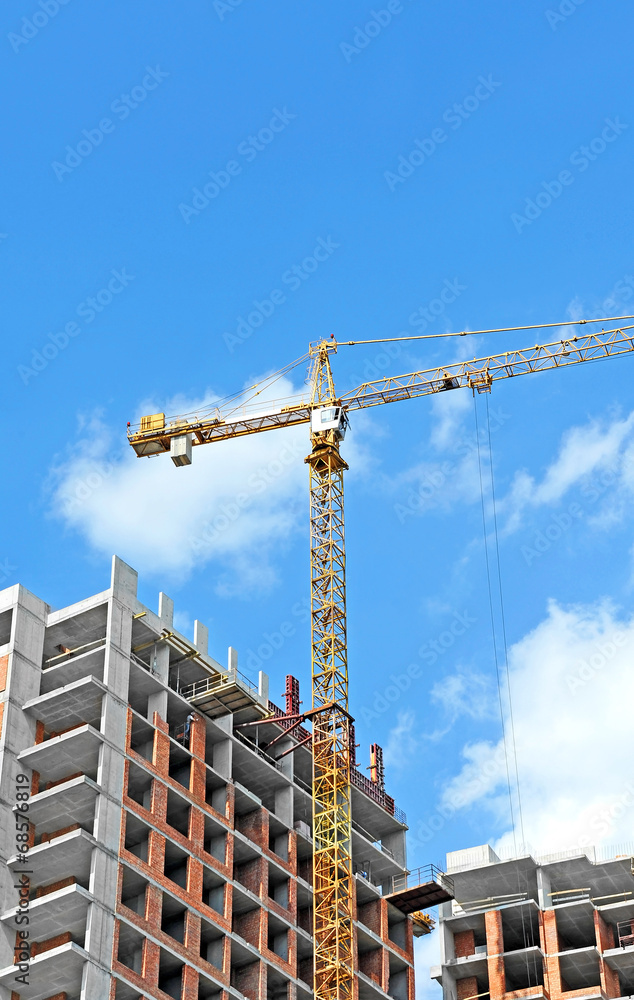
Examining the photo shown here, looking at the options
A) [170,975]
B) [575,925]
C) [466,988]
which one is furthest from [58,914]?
[575,925]

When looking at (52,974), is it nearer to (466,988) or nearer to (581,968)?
(466,988)

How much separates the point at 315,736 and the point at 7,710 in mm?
25087

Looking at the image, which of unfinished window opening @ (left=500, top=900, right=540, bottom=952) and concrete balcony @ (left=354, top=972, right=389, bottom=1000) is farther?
unfinished window opening @ (left=500, top=900, right=540, bottom=952)

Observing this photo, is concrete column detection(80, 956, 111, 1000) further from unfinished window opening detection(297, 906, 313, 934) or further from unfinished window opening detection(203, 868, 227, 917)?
unfinished window opening detection(297, 906, 313, 934)

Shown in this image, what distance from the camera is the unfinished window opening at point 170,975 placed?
92.9 metres

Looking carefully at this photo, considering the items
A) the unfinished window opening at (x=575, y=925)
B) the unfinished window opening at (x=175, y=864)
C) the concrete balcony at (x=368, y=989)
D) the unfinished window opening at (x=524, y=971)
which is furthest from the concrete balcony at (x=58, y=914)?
the unfinished window opening at (x=575, y=925)

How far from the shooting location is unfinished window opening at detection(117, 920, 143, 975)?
297 feet

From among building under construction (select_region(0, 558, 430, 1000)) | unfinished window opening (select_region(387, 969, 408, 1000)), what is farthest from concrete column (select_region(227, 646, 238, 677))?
unfinished window opening (select_region(387, 969, 408, 1000))

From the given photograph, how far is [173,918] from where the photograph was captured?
316ft

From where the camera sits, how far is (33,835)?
301 ft

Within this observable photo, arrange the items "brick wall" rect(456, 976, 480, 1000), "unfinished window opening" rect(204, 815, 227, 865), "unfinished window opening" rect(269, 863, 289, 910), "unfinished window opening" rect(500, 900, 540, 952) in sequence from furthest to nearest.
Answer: "unfinished window opening" rect(500, 900, 540, 952)
"brick wall" rect(456, 976, 480, 1000)
"unfinished window opening" rect(269, 863, 289, 910)
"unfinished window opening" rect(204, 815, 227, 865)

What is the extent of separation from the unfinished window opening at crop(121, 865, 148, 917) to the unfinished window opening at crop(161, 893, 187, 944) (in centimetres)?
148

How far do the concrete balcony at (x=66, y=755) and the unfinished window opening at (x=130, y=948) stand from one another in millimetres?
8071

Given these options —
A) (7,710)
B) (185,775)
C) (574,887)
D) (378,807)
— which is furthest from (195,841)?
(574,887)
